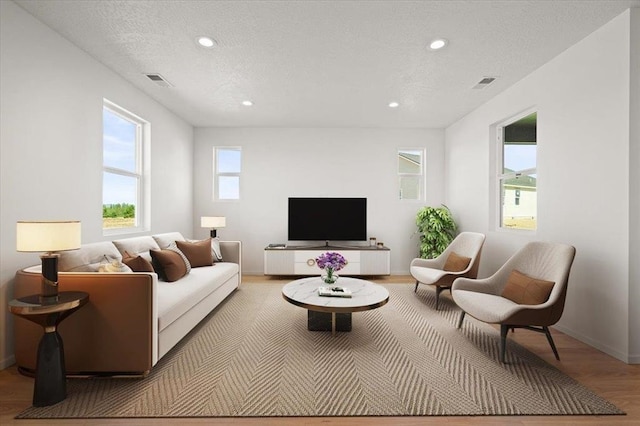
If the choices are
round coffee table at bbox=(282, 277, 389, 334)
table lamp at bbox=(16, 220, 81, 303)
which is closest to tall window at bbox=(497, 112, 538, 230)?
round coffee table at bbox=(282, 277, 389, 334)

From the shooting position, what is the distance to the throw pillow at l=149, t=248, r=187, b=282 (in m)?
3.26

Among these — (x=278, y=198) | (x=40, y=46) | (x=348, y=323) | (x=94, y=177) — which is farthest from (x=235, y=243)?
(x=40, y=46)

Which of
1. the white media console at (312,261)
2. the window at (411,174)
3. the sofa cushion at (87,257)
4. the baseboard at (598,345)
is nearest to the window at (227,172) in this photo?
the white media console at (312,261)

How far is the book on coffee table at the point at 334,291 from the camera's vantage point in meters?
2.97

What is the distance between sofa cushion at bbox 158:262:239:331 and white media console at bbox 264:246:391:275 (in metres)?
1.20

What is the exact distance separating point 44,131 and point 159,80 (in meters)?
1.48

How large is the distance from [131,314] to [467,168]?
4.90 metres

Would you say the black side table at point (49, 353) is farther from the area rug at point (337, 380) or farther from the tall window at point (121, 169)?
the tall window at point (121, 169)

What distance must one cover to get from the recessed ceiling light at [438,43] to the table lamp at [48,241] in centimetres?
321

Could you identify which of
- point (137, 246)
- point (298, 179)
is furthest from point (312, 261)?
point (137, 246)

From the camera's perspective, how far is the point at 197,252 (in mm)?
4020

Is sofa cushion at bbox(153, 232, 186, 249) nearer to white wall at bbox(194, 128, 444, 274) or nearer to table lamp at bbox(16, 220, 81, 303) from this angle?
white wall at bbox(194, 128, 444, 274)

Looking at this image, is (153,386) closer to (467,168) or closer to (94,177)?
(94,177)

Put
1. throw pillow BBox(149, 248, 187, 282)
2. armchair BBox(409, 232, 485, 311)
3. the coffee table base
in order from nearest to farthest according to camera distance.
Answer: the coffee table base → throw pillow BBox(149, 248, 187, 282) → armchair BBox(409, 232, 485, 311)
